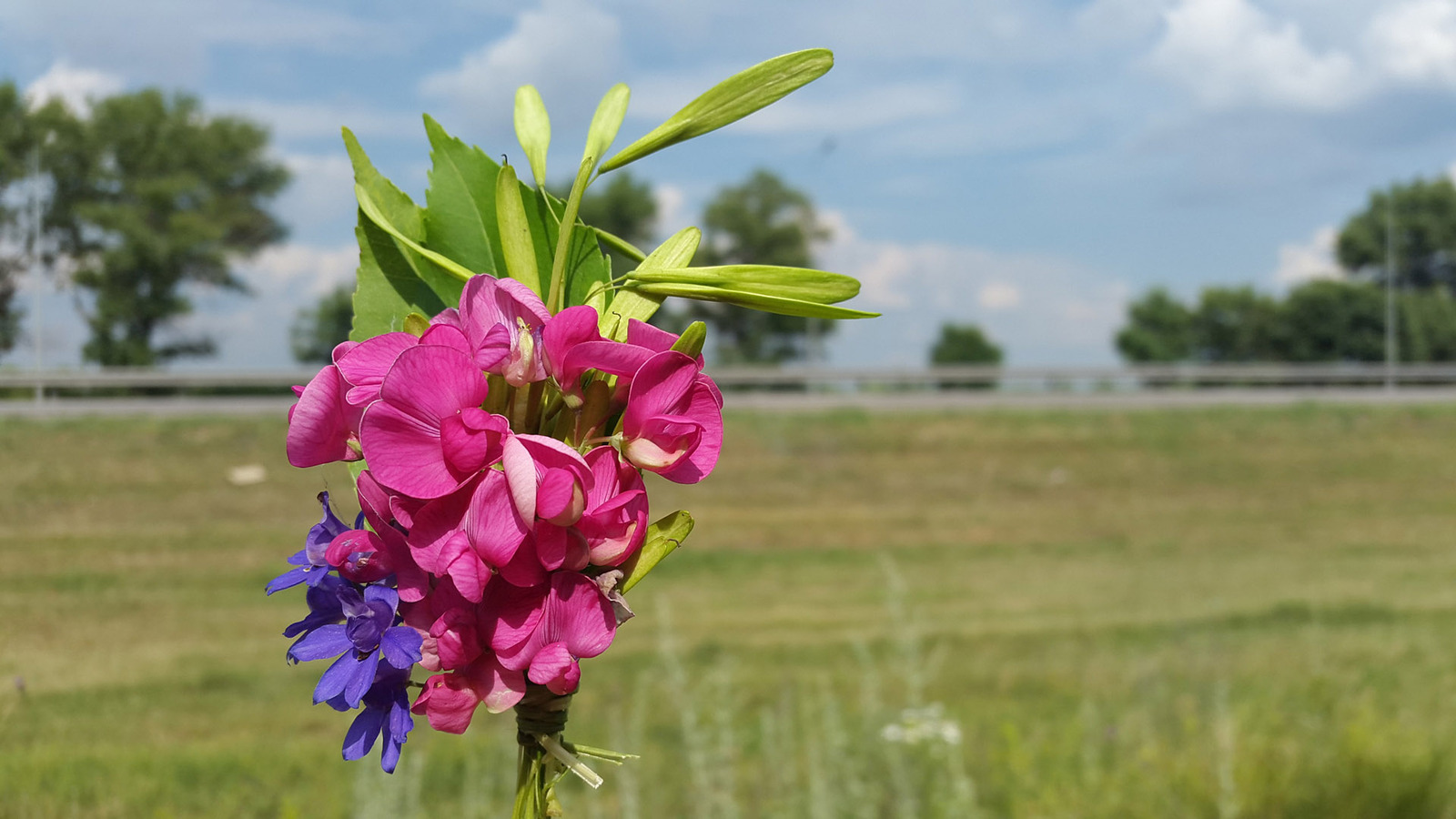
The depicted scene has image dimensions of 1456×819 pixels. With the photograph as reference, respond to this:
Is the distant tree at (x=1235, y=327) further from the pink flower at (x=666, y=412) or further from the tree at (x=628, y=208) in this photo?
the pink flower at (x=666, y=412)

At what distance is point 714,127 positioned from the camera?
78 centimetres

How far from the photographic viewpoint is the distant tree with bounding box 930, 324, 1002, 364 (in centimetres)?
2620

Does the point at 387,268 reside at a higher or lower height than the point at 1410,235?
lower

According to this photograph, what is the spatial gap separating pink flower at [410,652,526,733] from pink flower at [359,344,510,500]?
15 centimetres

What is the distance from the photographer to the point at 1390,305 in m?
22.9

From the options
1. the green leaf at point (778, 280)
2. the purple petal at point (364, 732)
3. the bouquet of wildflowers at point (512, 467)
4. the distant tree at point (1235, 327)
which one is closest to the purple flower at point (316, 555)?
the bouquet of wildflowers at point (512, 467)

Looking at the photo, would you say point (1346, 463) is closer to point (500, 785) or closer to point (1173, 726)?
point (1173, 726)

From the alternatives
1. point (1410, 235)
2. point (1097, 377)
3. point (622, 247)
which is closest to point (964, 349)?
point (1097, 377)

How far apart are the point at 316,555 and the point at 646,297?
33cm

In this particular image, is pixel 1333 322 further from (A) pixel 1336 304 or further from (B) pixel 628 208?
(B) pixel 628 208

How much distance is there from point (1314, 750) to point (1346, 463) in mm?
9024

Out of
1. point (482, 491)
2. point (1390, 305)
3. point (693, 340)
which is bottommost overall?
point (482, 491)

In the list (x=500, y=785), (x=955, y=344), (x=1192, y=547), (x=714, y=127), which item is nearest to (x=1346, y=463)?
(x=1192, y=547)

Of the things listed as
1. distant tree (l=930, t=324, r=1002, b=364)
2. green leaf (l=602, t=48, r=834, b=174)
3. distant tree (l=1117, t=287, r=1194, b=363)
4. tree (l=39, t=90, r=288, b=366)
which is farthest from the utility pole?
green leaf (l=602, t=48, r=834, b=174)
